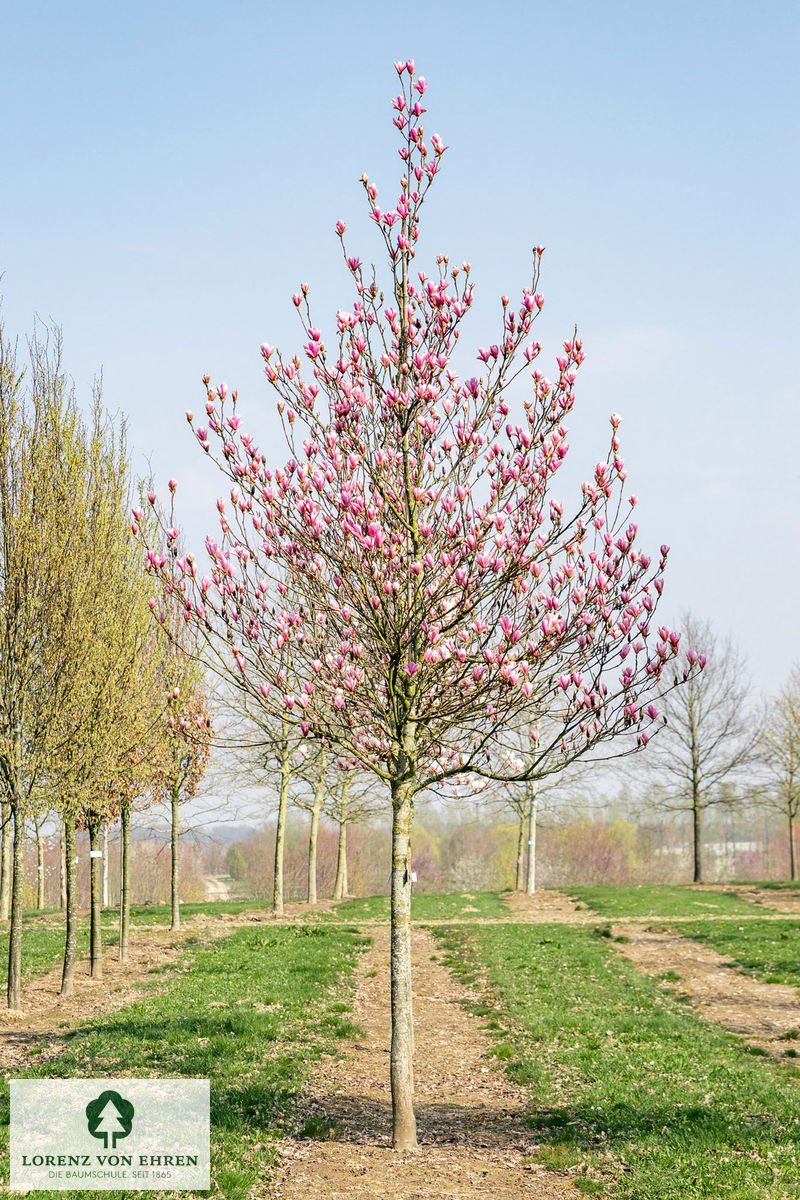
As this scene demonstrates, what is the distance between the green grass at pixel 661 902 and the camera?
31703 mm

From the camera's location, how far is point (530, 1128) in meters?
9.49

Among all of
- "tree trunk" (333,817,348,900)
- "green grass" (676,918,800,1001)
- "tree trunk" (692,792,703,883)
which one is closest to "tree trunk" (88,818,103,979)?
"green grass" (676,918,800,1001)

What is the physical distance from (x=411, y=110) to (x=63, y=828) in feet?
44.1

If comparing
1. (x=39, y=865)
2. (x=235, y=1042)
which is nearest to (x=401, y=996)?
(x=235, y=1042)

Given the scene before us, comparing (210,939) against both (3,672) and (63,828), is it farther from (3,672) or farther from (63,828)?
(3,672)

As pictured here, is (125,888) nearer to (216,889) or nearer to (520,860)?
(520,860)

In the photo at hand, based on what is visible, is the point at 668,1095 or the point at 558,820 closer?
the point at 668,1095

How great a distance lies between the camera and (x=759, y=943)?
22922mm

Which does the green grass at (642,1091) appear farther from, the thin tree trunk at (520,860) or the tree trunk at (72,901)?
the thin tree trunk at (520,860)

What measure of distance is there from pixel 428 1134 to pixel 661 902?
2787cm

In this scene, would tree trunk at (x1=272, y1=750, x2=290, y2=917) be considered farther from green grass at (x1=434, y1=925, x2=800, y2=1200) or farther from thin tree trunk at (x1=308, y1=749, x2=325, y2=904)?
green grass at (x1=434, y1=925, x2=800, y2=1200)

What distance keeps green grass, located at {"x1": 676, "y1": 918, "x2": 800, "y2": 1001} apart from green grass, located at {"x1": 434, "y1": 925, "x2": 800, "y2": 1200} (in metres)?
3.70

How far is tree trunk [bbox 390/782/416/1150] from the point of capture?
8.87m

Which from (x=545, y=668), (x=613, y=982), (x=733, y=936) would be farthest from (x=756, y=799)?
(x=545, y=668)
